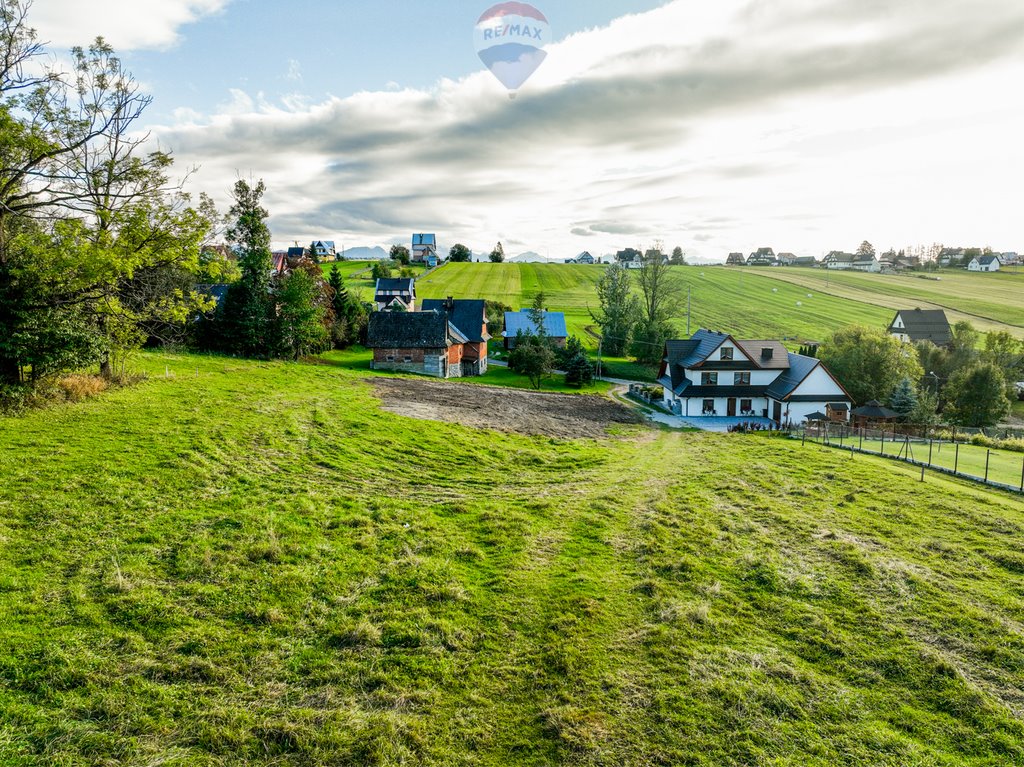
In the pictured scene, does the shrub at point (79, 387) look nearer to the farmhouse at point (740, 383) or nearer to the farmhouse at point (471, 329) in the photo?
the farmhouse at point (471, 329)

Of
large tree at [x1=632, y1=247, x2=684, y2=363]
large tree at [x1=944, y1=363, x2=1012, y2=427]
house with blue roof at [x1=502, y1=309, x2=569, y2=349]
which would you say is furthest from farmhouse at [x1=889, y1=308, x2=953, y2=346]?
house with blue roof at [x1=502, y1=309, x2=569, y2=349]

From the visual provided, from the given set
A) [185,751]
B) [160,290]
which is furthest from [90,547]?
[160,290]

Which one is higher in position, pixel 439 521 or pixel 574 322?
pixel 574 322

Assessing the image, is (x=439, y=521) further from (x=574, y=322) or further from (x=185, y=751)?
(x=574, y=322)

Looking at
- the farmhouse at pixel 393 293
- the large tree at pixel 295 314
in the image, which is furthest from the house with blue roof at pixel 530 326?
the large tree at pixel 295 314

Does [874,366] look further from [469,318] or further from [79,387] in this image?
[79,387]
